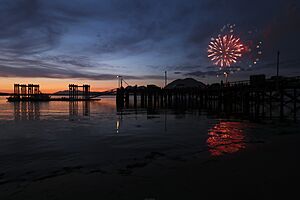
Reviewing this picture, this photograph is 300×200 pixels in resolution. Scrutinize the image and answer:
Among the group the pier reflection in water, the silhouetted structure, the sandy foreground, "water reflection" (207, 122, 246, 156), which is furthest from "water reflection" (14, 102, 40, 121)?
the silhouetted structure

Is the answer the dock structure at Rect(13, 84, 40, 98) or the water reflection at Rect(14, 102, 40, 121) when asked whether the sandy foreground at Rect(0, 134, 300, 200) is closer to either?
the water reflection at Rect(14, 102, 40, 121)

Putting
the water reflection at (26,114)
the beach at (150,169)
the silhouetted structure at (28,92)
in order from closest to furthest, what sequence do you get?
the beach at (150,169) → the water reflection at (26,114) → the silhouetted structure at (28,92)

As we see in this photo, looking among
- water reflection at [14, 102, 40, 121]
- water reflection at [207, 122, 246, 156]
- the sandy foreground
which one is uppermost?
water reflection at [14, 102, 40, 121]

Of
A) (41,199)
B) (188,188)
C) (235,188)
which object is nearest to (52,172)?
(41,199)

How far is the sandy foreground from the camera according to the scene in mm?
7660

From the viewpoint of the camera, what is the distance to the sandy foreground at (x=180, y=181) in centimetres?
766

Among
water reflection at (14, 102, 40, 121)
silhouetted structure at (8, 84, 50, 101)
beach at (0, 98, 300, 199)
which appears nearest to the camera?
beach at (0, 98, 300, 199)

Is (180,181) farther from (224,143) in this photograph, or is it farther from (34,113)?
(34,113)

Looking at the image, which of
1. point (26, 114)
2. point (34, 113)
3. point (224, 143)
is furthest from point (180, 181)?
point (34, 113)

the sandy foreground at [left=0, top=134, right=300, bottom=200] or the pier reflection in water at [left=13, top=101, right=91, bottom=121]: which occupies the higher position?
the pier reflection in water at [left=13, top=101, right=91, bottom=121]

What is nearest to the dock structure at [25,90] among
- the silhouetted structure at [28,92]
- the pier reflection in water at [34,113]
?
the silhouetted structure at [28,92]

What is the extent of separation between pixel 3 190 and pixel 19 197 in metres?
0.92

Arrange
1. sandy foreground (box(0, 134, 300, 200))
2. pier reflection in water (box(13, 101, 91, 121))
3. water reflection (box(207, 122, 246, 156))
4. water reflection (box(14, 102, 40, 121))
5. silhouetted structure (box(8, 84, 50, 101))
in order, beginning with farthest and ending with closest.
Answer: silhouetted structure (box(8, 84, 50, 101)), pier reflection in water (box(13, 101, 91, 121)), water reflection (box(14, 102, 40, 121)), water reflection (box(207, 122, 246, 156)), sandy foreground (box(0, 134, 300, 200))

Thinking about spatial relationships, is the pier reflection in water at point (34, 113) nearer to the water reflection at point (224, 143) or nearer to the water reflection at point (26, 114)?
the water reflection at point (26, 114)
